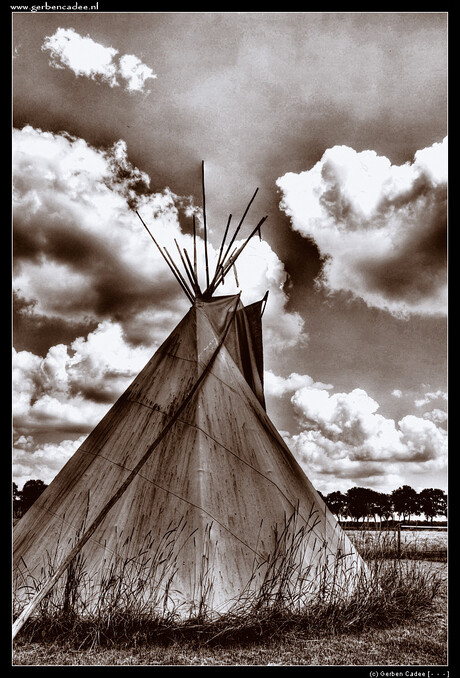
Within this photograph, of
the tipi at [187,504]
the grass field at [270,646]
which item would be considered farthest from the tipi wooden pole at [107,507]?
the grass field at [270,646]

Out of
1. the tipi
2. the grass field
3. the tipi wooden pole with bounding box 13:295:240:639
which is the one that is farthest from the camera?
the tipi

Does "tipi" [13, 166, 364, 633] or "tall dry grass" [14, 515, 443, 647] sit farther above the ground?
"tipi" [13, 166, 364, 633]

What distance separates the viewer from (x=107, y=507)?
5355 millimetres

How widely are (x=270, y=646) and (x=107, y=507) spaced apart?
6.85 ft

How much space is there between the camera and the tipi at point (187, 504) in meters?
4.89

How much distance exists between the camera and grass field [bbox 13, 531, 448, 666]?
4.06 metres

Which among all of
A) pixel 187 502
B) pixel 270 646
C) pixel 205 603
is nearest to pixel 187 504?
pixel 187 502

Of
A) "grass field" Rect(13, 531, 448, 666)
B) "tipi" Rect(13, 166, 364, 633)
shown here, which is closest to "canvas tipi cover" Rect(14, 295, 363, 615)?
"tipi" Rect(13, 166, 364, 633)

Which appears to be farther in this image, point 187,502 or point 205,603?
point 187,502

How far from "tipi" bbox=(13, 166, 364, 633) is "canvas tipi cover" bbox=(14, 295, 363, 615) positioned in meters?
0.01

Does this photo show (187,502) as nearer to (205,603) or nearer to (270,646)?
(205,603)

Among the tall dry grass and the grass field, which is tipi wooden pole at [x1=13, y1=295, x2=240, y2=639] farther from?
the grass field
